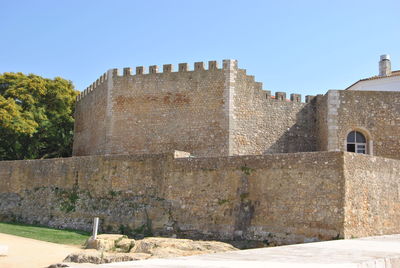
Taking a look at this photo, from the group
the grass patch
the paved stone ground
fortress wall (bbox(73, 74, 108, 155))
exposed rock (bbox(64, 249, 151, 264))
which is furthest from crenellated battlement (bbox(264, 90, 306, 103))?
the paved stone ground

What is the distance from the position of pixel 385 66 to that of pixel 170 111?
1880cm

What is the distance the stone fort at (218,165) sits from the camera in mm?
15195

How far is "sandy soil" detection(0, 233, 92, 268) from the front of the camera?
46.6 ft

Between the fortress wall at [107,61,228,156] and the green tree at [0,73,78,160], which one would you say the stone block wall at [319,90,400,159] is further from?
the green tree at [0,73,78,160]

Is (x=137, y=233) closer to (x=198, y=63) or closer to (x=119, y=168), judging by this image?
Result: (x=119, y=168)

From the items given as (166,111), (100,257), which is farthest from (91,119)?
(100,257)

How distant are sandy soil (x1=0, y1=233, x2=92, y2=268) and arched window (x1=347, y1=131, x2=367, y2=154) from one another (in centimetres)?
1373

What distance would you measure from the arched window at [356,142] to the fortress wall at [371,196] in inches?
256

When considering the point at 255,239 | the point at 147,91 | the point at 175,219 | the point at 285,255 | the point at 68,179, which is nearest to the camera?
the point at 285,255

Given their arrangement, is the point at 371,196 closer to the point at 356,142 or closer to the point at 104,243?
the point at 356,142

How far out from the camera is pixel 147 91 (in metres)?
25.1

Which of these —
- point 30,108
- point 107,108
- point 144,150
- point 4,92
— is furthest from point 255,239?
point 4,92

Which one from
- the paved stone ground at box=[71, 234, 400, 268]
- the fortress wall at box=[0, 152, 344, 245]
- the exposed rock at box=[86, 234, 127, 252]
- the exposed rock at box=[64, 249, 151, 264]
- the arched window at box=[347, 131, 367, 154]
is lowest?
the exposed rock at box=[64, 249, 151, 264]

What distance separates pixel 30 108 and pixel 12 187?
8471 mm
